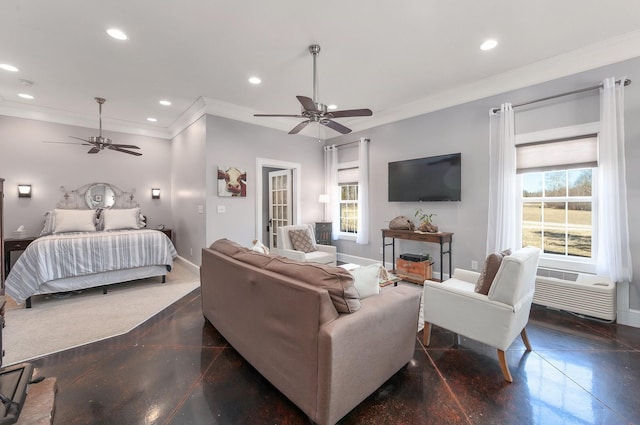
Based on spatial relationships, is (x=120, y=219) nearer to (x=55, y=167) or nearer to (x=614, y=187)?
(x=55, y=167)

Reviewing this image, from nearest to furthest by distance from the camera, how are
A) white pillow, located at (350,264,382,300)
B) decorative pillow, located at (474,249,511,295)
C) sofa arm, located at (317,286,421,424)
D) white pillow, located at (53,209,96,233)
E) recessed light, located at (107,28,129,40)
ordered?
sofa arm, located at (317,286,421,424), white pillow, located at (350,264,382,300), decorative pillow, located at (474,249,511,295), recessed light, located at (107,28,129,40), white pillow, located at (53,209,96,233)

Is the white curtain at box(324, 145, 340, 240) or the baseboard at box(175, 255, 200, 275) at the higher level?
the white curtain at box(324, 145, 340, 240)

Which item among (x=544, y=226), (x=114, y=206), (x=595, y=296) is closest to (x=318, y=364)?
→ (x=595, y=296)

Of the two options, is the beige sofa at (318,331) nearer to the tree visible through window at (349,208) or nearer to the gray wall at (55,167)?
the tree visible through window at (349,208)

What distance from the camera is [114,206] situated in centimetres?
550

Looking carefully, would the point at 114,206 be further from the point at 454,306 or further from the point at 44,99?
the point at 454,306

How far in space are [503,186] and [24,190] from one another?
7469mm

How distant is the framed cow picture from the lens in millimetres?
4637

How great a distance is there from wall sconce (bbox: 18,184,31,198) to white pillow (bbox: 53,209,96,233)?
0.66m

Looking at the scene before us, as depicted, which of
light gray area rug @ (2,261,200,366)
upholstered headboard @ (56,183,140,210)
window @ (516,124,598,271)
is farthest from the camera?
upholstered headboard @ (56,183,140,210)

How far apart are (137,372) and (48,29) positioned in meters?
3.22

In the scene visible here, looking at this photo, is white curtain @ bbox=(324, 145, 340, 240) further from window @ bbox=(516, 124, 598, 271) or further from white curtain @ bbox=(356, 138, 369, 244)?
window @ bbox=(516, 124, 598, 271)

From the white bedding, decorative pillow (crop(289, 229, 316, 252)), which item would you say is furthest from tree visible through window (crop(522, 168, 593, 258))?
the white bedding

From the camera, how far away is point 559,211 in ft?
11.2
